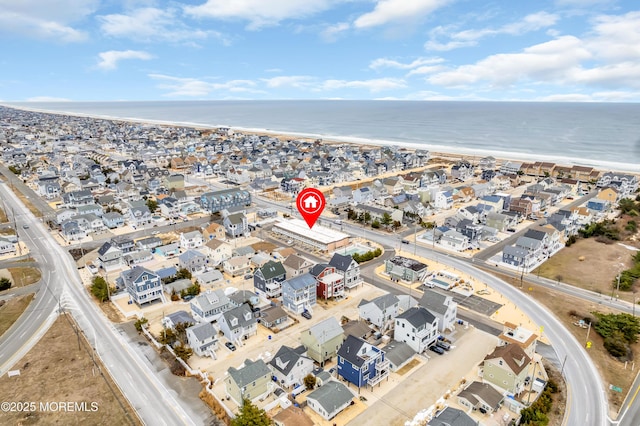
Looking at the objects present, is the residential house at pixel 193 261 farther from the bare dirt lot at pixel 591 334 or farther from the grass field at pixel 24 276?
the bare dirt lot at pixel 591 334

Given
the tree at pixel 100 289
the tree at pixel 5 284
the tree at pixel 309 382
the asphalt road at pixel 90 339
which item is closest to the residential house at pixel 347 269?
the tree at pixel 309 382

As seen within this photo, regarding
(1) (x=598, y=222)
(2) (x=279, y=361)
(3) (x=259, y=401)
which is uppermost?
(1) (x=598, y=222)

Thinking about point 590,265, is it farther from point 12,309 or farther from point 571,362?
point 12,309

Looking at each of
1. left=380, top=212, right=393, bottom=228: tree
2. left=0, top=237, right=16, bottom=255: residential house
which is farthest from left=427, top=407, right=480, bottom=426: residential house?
left=0, top=237, right=16, bottom=255: residential house

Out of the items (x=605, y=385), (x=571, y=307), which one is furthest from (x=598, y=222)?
(x=605, y=385)

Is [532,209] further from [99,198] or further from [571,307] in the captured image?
[99,198]
